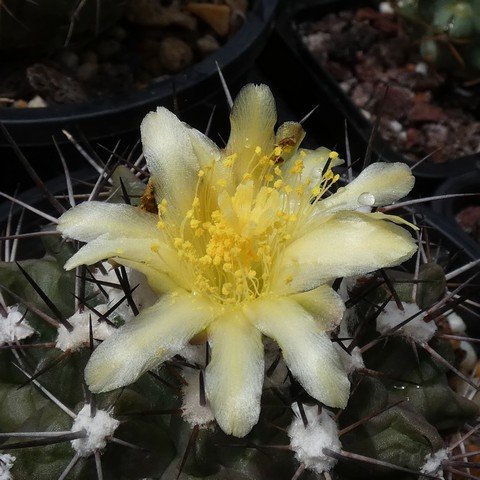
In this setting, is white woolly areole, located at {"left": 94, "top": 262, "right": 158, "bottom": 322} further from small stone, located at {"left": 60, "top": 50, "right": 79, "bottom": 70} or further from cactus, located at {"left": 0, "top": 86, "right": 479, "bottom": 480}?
small stone, located at {"left": 60, "top": 50, "right": 79, "bottom": 70}

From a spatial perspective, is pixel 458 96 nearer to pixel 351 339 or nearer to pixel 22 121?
pixel 22 121

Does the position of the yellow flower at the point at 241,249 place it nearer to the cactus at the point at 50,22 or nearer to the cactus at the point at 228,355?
the cactus at the point at 228,355

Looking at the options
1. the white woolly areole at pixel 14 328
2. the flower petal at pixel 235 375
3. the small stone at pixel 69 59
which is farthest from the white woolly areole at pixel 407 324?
the small stone at pixel 69 59

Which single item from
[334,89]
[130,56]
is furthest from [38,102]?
[334,89]

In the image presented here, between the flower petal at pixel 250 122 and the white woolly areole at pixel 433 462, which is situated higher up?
the flower petal at pixel 250 122

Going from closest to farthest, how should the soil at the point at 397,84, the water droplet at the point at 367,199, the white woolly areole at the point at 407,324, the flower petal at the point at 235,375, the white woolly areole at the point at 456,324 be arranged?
the flower petal at the point at 235,375 < the water droplet at the point at 367,199 < the white woolly areole at the point at 407,324 < the white woolly areole at the point at 456,324 < the soil at the point at 397,84

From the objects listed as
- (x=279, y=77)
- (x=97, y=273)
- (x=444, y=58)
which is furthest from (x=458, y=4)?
(x=97, y=273)

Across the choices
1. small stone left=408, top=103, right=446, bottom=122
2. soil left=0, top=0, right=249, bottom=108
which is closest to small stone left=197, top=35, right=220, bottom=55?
soil left=0, top=0, right=249, bottom=108
